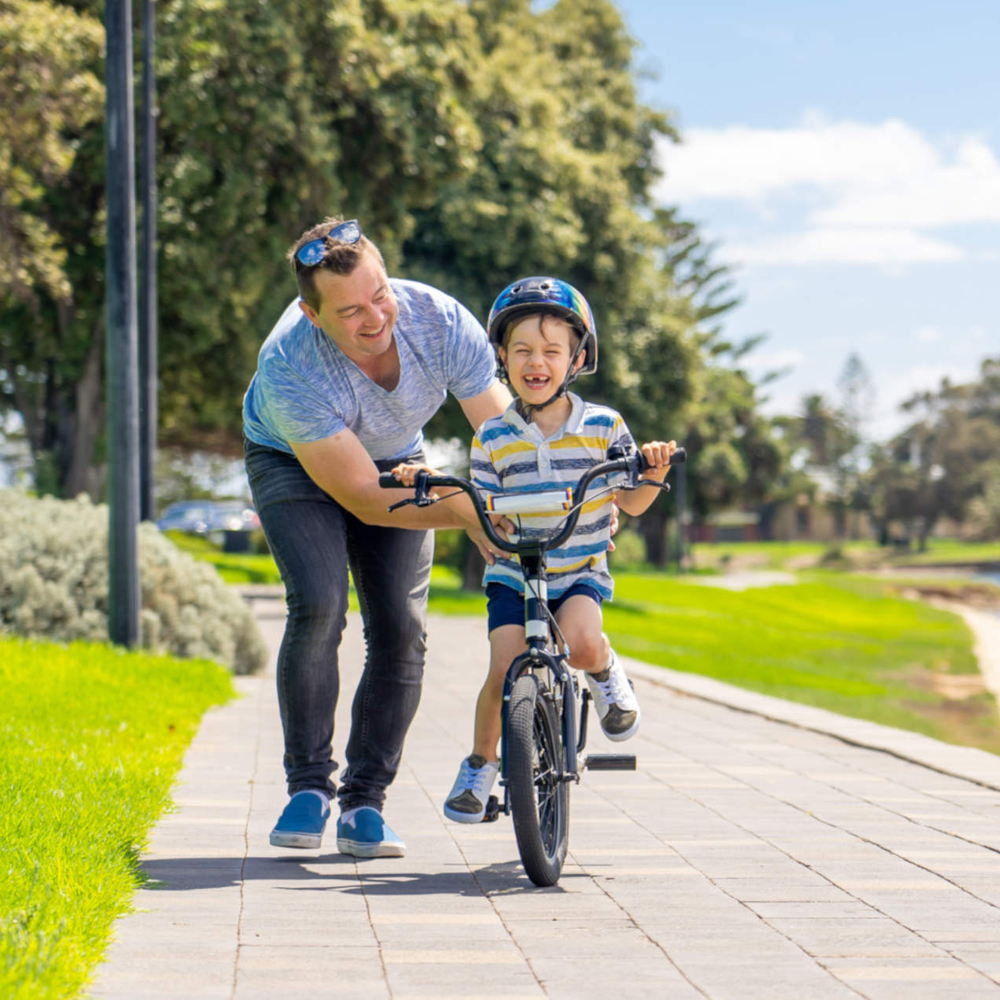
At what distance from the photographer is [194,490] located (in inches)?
2657

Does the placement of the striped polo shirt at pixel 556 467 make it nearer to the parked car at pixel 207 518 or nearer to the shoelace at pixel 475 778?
the shoelace at pixel 475 778

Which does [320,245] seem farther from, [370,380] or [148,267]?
[148,267]

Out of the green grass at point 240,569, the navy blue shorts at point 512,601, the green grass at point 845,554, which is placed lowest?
the green grass at point 845,554

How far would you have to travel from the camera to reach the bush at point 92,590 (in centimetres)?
1051

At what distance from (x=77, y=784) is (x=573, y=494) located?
7.26ft

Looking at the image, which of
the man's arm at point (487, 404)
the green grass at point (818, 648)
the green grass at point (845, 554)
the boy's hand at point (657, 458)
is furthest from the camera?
the green grass at point (845, 554)

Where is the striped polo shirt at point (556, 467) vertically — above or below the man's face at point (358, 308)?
below

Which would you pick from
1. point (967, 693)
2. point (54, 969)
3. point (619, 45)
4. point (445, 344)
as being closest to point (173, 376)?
point (967, 693)

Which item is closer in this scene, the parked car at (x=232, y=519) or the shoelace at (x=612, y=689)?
the shoelace at (x=612, y=689)

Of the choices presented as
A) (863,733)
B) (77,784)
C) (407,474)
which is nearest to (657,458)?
(407,474)

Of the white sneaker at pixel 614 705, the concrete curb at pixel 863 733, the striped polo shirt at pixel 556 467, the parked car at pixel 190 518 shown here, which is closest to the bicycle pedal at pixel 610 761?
the white sneaker at pixel 614 705

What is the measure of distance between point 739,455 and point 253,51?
184 feet

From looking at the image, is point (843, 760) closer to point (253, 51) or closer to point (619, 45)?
point (253, 51)

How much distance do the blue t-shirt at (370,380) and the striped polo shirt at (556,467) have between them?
295mm
